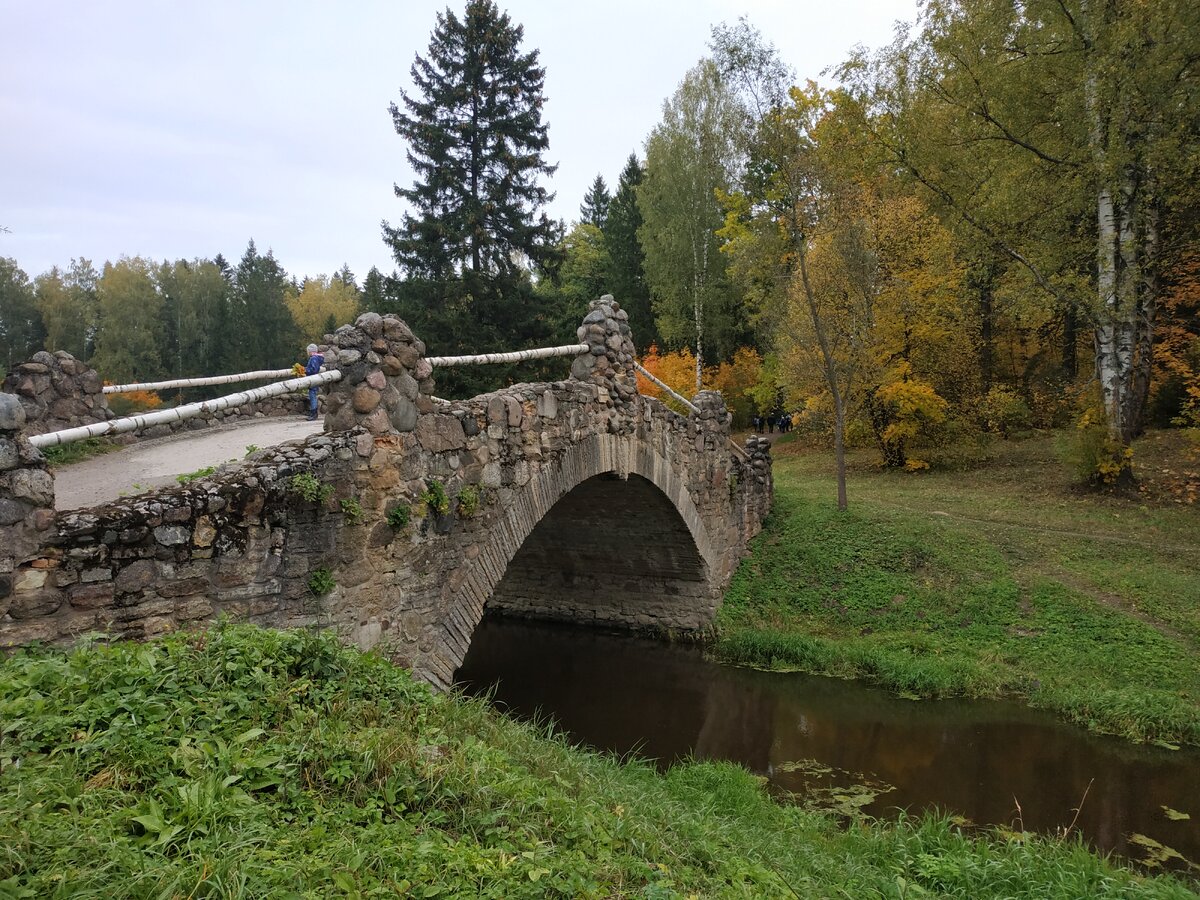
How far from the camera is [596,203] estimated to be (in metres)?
45.8

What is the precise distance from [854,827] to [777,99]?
13.4m

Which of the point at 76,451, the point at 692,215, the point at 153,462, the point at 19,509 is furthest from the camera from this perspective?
the point at 692,215

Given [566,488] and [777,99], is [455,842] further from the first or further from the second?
[777,99]

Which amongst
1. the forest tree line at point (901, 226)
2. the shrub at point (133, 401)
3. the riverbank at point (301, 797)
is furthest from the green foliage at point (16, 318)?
the riverbank at point (301, 797)

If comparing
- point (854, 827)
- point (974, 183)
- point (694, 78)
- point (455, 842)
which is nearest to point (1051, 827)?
point (854, 827)

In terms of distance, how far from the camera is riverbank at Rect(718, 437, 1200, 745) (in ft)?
31.8

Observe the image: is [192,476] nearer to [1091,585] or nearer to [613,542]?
[613,542]

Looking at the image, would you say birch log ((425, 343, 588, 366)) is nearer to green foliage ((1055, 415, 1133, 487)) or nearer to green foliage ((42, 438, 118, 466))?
green foliage ((42, 438, 118, 466))

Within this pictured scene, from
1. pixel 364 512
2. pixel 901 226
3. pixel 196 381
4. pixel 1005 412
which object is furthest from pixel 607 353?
pixel 1005 412

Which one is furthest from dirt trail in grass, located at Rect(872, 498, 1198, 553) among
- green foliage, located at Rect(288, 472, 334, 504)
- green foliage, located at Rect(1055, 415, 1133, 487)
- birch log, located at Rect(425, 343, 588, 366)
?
green foliage, located at Rect(288, 472, 334, 504)

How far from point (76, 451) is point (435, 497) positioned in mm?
3596

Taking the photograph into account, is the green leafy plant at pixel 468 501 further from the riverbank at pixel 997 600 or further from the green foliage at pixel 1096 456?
the green foliage at pixel 1096 456

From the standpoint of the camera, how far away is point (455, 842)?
10.0ft

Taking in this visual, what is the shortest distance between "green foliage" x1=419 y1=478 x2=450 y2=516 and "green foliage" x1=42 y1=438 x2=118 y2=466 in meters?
2.98
